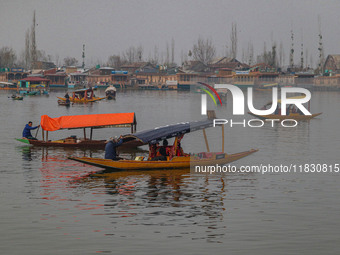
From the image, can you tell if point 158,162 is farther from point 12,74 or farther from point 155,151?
point 12,74

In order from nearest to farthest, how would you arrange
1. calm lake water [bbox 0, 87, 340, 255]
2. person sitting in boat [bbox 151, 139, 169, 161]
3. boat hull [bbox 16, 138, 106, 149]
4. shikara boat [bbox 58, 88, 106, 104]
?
calm lake water [bbox 0, 87, 340, 255] → person sitting in boat [bbox 151, 139, 169, 161] → boat hull [bbox 16, 138, 106, 149] → shikara boat [bbox 58, 88, 106, 104]

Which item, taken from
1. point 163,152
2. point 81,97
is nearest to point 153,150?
point 163,152

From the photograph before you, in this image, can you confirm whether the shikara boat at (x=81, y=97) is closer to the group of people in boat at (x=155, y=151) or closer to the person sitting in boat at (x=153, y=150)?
the group of people in boat at (x=155, y=151)

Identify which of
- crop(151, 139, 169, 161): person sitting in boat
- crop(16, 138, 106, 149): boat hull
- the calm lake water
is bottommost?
the calm lake water

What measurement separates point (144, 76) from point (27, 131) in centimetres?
14983

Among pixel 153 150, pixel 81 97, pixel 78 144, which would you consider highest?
pixel 81 97

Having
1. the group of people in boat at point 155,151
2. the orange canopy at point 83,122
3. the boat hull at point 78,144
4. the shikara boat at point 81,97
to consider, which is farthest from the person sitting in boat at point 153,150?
the shikara boat at point 81,97

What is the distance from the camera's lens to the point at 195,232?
18.6 m

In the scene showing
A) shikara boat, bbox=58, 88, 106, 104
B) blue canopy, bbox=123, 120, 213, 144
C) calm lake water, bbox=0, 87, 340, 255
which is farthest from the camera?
shikara boat, bbox=58, 88, 106, 104

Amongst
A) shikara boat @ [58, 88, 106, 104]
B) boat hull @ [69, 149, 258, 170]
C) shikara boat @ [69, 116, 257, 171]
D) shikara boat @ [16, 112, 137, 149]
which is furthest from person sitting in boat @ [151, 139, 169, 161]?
shikara boat @ [58, 88, 106, 104]

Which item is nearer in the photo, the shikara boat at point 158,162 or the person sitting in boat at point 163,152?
the shikara boat at point 158,162

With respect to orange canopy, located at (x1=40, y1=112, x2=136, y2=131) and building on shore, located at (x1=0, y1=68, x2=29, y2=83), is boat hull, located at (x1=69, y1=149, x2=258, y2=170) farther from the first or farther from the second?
building on shore, located at (x1=0, y1=68, x2=29, y2=83)

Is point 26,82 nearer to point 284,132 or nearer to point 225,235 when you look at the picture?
point 284,132

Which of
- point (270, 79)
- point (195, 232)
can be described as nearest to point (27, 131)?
point (195, 232)
